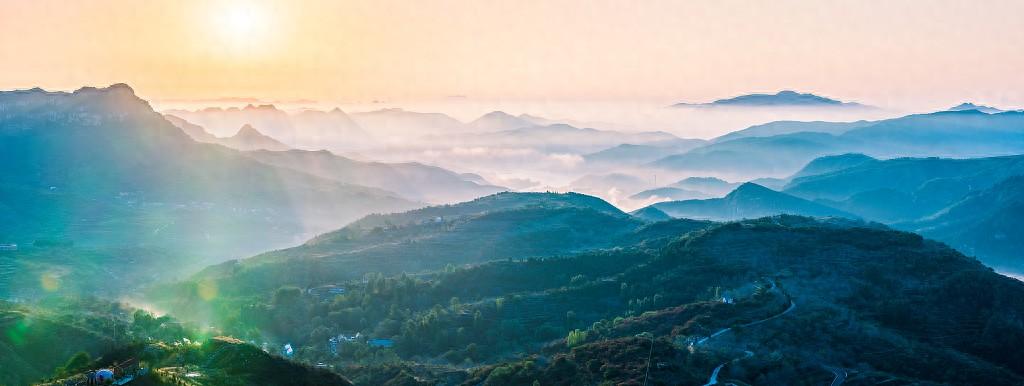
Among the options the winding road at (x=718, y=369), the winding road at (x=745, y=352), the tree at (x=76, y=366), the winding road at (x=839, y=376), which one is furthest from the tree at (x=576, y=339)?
the tree at (x=76, y=366)

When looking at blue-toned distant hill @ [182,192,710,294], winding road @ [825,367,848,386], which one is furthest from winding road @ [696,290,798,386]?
blue-toned distant hill @ [182,192,710,294]

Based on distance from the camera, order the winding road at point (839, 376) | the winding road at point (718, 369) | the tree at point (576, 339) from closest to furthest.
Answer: the winding road at point (718, 369) < the winding road at point (839, 376) < the tree at point (576, 339)

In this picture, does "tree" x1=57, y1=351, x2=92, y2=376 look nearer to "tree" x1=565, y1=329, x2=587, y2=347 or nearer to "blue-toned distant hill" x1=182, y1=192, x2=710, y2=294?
"tree" x1=565, y1=329, x2=587, y2=347

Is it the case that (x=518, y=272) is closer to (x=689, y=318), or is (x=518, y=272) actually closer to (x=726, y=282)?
(x=726, y=282)

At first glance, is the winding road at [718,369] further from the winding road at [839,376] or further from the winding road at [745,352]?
the winding road at [839,376]

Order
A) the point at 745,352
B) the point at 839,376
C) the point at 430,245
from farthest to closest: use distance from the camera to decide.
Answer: the point at 430,245 → the point at 745,352 → the point at 839,376

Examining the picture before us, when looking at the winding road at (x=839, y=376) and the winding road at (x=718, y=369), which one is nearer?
the winding road at (x=718, y=369)

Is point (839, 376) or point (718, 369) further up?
point (718, 369)

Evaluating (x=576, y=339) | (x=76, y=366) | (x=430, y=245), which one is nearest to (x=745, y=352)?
(x=576, y=339)

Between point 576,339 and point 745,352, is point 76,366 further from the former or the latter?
point 745,352

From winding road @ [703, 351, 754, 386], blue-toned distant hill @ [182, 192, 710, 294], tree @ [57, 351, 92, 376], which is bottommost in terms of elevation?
blue-toned distant hill @ [182, 192, 710, 294]

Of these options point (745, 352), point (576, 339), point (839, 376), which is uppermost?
point (745, 352)
